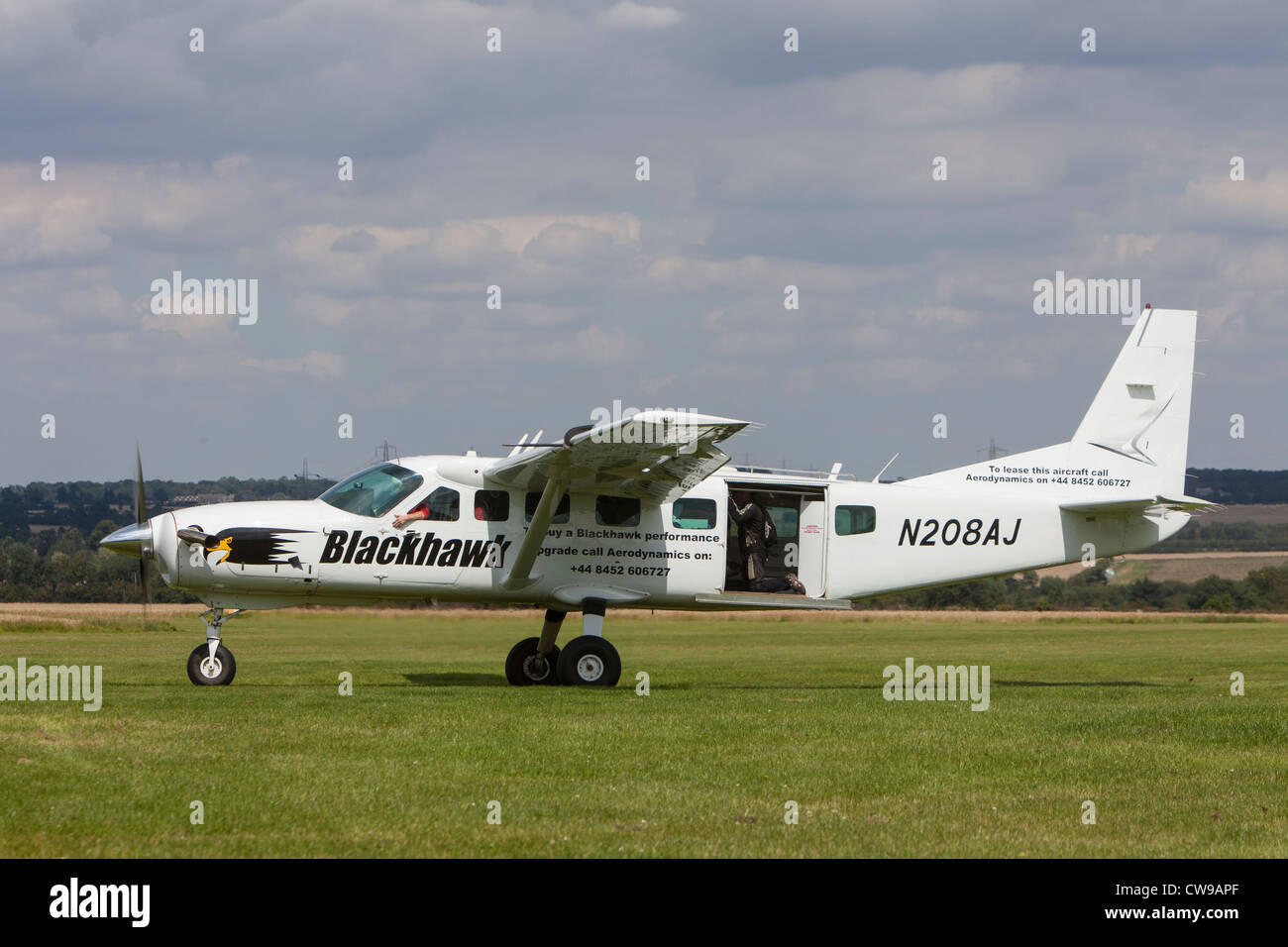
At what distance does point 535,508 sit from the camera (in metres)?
19.3

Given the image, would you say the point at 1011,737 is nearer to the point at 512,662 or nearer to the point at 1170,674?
the point at 512,662

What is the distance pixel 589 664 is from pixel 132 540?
6.57 m

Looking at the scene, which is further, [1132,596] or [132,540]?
[1132,596]

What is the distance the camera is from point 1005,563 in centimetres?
2098

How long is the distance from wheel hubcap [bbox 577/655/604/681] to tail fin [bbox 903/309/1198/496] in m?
6.45

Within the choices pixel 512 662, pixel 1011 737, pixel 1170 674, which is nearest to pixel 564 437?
pixel 512 662

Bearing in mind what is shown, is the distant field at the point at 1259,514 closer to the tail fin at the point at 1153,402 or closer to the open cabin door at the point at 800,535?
the tail fin at the point at 1153,402

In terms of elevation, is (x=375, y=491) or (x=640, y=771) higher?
(x=375, y=491)

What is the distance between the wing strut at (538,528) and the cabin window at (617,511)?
31.6 inches

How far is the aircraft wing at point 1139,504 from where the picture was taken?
2067 centimetres

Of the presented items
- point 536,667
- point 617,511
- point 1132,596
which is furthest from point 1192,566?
point 617,511

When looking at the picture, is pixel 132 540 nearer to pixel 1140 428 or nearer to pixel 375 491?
pixel 375 491

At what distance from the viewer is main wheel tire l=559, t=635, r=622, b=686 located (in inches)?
752
